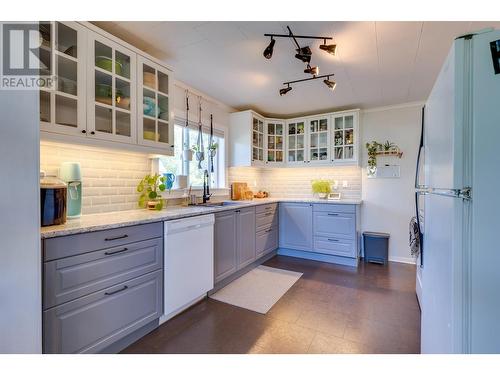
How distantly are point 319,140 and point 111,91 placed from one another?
310 centimetres

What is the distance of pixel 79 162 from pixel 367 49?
2.68m

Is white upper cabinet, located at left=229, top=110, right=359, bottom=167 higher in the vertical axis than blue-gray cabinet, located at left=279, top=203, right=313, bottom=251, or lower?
higher

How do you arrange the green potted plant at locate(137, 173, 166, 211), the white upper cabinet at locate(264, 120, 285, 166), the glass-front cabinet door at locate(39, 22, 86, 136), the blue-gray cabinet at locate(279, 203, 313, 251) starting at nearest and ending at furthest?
the glass-front cabinet door at locate(39, 22, 86, 136)
the green potted plant at locate(137, 173, 166, 211)
the blue-gray cabinet at locate(279, 203, 313, 251)
the white upper cabinet at locate(264, 120, 285, 166)

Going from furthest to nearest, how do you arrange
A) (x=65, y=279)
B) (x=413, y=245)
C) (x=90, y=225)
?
1. (x=413, y=245)
2. (x=90, y=225)
3. (x=65, y=279)

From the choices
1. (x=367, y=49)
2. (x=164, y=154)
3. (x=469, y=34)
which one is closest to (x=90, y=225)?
(x=164, y=154)

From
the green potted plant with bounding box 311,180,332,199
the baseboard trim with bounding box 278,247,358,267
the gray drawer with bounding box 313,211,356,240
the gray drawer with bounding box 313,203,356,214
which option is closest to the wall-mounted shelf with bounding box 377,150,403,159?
the green potted plant with bounding box 311,180,332,199

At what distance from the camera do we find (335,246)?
3484 mm

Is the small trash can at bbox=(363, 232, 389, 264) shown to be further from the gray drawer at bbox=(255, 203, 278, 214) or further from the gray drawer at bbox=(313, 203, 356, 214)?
the gray drawer at bbox=(255, 203, 278, 214)

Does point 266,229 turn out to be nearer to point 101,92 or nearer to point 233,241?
point 233,241

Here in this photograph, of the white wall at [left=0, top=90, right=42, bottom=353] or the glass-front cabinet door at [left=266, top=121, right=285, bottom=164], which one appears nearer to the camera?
the white wall at [left=0, top=90, right=42, bottom=353]

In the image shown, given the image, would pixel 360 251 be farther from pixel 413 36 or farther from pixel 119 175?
pixel 119 175

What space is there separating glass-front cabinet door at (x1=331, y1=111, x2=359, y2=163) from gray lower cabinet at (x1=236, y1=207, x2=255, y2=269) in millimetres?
1725

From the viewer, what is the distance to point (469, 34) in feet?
2.74

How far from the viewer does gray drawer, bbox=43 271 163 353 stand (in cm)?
128
